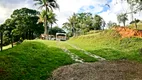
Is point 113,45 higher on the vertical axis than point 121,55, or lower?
higher

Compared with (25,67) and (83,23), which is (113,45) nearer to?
(25,67)

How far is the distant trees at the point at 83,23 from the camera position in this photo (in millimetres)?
109375

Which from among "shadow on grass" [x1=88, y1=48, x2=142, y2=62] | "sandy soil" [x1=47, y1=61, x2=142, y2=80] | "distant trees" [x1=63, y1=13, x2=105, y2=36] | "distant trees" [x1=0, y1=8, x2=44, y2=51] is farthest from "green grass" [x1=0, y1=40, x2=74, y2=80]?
"distant trees" [x1=63, y1=13, x2=105, y2=36]

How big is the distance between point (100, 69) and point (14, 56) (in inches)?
259

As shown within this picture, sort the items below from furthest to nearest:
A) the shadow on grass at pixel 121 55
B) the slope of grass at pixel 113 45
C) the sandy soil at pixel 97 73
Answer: the slope of grass at pixel 113 45, the shadow on grass at pixel 121 55, the sandy soil at pixel 97 73

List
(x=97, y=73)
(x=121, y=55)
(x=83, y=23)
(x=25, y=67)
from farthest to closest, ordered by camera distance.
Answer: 1. (x=83, y=23)
2. (x=121, y=55)
3. (x=25, y=67)
4. (x=97, y=73)

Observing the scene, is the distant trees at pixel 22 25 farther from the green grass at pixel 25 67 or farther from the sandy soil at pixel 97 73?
the sandy soil at pixel 97 73

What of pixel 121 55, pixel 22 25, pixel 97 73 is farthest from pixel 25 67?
pixel 22 25

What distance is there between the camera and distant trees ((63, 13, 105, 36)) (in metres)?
109

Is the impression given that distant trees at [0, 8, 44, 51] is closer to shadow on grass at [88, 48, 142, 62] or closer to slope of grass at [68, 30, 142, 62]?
slope of grass at [68, 30, 142, 62]

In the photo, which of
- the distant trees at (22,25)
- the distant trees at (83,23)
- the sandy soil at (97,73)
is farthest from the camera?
the distant trees at (83,23)

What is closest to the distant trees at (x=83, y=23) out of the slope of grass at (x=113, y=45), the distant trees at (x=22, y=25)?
the distant trees at (x=22, y=25)

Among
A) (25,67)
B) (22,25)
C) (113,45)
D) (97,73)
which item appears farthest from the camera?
(22,25)

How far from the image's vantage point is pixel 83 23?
110m
